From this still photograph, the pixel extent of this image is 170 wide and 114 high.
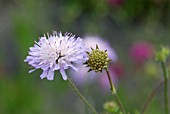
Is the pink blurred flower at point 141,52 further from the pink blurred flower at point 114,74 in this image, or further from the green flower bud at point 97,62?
the green flower bud at point 97,62

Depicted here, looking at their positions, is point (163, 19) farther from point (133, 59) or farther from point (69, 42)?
point (69, 42)

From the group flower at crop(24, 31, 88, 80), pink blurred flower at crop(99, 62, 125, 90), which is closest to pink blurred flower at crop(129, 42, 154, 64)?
pink blurred flower at crop(99, 62, 125, 90)

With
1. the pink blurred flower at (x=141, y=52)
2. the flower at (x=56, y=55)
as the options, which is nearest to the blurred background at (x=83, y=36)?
the pink blurred flower at (x=141, y=52)

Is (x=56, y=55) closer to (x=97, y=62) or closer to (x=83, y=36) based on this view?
(x=97, y=62)

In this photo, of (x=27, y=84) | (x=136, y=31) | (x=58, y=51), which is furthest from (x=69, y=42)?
(x=136, y=31)

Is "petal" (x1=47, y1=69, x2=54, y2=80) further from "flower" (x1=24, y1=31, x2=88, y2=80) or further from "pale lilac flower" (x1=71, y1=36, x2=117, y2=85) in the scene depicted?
"pale lilac flower" (x1=71, y1=36, x2=117, y2=85)
